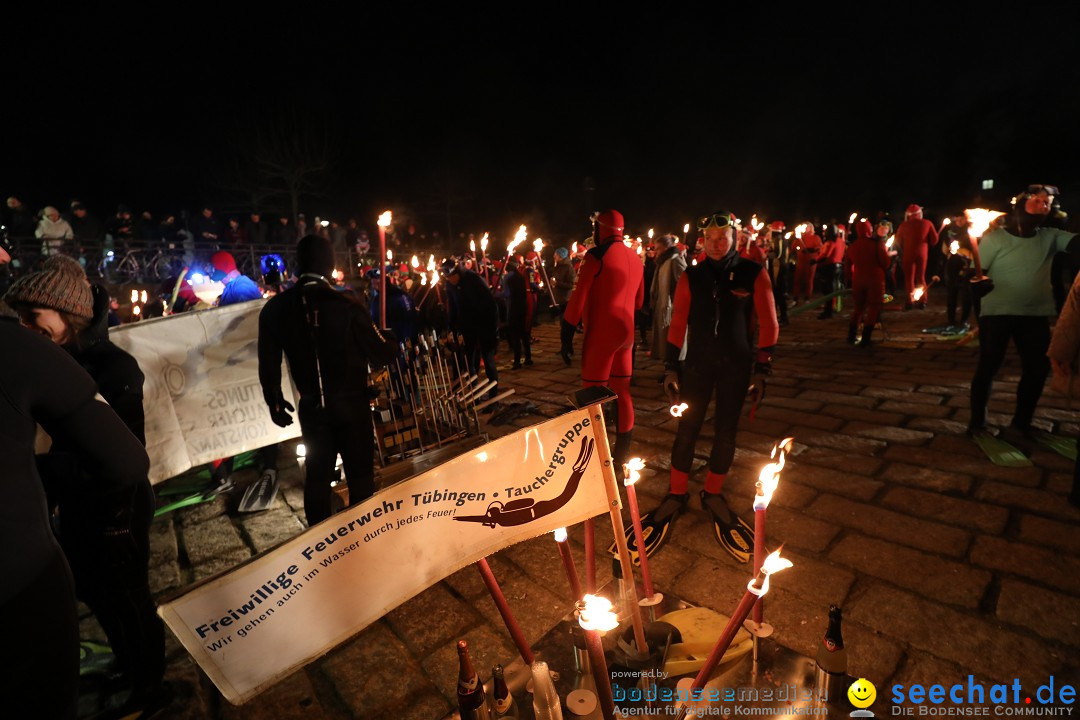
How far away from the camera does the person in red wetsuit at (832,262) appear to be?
1348 cm

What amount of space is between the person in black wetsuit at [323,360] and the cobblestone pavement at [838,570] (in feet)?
2.99

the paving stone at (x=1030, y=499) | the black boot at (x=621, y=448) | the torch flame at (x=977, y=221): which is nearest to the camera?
the paving stone at (x=1030, y=499)

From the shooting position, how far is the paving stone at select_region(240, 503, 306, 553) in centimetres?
403

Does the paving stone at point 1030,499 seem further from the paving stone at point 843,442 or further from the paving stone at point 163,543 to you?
the paving stone at point 163,543

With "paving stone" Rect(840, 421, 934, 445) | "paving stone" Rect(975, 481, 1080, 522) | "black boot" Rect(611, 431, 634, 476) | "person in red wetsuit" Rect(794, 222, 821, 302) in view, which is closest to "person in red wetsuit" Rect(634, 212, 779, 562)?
"black boot" Rect(611, 431, 634, 476)

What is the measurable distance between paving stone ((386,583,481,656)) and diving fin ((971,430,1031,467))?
4.56 meters

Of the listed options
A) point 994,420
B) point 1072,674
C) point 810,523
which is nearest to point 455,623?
point 810,523

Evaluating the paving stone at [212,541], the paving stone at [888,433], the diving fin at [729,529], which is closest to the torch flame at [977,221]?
the paving stone at [888,433]

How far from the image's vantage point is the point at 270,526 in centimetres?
422

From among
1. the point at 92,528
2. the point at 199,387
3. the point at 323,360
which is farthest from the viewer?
the point at 199,387

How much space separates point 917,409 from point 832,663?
16.7ft

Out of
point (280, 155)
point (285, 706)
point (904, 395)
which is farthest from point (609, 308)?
point (280, 155)

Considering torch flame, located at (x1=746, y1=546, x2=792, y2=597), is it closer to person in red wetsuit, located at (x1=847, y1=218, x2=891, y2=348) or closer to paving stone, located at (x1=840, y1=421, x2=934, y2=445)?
paving stone, located at (x1=840, y1=421, x2=934, y2=445)

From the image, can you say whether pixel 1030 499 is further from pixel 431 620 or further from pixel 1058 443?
pixel 431 620
